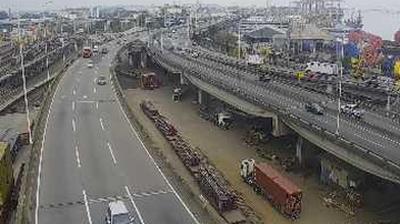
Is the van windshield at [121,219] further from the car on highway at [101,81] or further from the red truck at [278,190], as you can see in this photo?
the car on highway at [101,81]

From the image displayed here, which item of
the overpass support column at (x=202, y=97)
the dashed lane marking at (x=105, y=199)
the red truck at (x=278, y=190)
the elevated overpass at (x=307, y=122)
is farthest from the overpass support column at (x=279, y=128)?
the overpass support column at (x=202, y=97)

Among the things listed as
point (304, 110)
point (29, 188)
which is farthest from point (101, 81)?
point (29, 188)

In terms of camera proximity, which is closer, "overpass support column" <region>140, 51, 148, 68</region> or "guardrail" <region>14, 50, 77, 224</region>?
"guardrail" <region>14, 50, 77, 224</region>

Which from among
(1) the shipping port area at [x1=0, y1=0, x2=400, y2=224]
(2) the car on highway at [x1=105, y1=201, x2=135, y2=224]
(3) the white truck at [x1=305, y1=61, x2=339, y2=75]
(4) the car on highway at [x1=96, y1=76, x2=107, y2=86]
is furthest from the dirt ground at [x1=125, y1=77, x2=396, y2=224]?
(3) the white truck at [x1=305, y1=61, x2=339, y2=75]

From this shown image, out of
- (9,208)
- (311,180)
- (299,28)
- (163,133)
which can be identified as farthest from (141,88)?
(299,28)

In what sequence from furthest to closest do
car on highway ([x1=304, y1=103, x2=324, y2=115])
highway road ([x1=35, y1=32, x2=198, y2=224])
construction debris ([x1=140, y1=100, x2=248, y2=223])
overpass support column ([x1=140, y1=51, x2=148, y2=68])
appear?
1. overpass support column ([x1=140, y1=51, x2=148, y2=68])
2. car on highway ([x1=304, y1=103, x2=324, y2=115])
3. construction debris ([x1=140, y1=100, x2=248, y2=223])
4. highway road ([x1=35, y1=32, x2=198, y2=224])

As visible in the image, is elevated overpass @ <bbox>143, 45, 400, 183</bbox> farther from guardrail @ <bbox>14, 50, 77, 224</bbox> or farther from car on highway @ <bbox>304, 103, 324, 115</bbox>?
guardrail @ <bbox>14, 50, 77, 224</bbox>

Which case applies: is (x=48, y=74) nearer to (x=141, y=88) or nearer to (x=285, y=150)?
(x=141, y=88)
